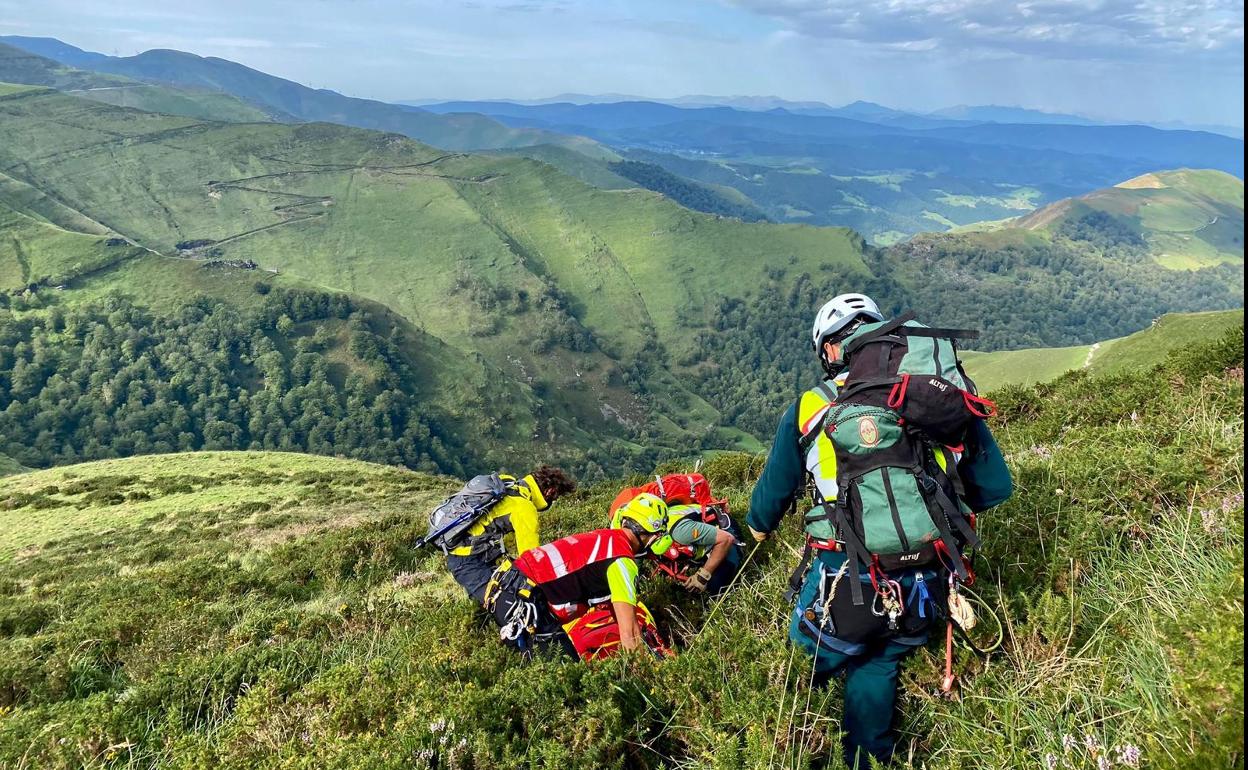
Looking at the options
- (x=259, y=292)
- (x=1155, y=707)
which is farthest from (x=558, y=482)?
(x=259, y=292)

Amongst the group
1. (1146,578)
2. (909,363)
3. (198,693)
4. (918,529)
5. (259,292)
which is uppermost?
(909,363)

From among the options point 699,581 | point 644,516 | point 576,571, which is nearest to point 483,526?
point 576,571

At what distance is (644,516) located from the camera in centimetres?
631

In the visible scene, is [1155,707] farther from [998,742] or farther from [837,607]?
[837,607]

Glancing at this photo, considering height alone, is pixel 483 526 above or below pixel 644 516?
below

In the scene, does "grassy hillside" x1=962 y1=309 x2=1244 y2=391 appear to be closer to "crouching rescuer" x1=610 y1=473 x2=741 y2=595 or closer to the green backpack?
"crouching rescuer" x1=610 y1=473 x2=741 y2=595

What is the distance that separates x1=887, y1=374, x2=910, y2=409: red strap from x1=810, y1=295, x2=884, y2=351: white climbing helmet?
1.00m

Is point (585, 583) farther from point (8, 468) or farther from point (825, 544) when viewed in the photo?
point (8, 468)

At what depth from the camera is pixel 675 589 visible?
20.2ft

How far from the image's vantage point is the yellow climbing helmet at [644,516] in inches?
247

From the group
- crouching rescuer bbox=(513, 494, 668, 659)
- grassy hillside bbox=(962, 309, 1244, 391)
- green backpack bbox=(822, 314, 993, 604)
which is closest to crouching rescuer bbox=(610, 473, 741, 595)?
crouching rescuer bbox=(513, 494, 668, 659)

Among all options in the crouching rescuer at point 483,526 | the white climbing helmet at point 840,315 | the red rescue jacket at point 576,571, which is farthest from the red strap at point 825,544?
the crouching rescuer at point 483,526

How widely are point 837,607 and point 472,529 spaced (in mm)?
4057

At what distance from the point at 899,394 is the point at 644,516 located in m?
3.28
